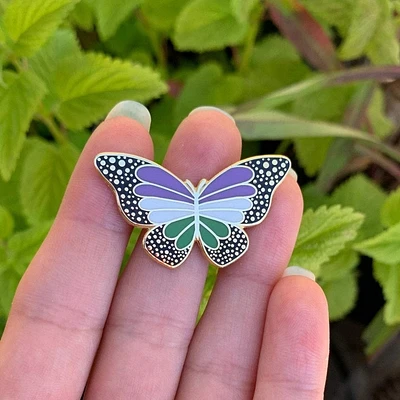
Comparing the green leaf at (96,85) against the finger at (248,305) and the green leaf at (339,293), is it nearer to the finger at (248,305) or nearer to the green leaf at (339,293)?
the finger at (248,305)

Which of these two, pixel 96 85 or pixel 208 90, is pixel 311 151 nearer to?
pixel 208 90

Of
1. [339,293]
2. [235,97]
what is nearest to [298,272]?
[339,293]

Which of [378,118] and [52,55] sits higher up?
[52,55]

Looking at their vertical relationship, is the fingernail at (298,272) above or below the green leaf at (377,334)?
above

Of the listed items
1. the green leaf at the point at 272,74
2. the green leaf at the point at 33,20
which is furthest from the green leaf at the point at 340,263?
the green leaf at the point at 33,20

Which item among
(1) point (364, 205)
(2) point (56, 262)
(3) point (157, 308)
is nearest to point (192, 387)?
(3) point (157, 308)

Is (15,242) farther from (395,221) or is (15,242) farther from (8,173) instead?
(395,221)

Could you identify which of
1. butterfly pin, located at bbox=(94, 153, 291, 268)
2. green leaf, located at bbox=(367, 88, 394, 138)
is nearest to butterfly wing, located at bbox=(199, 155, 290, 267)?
butterfly pin, located at bbox=(94, 153, 291, 268)
